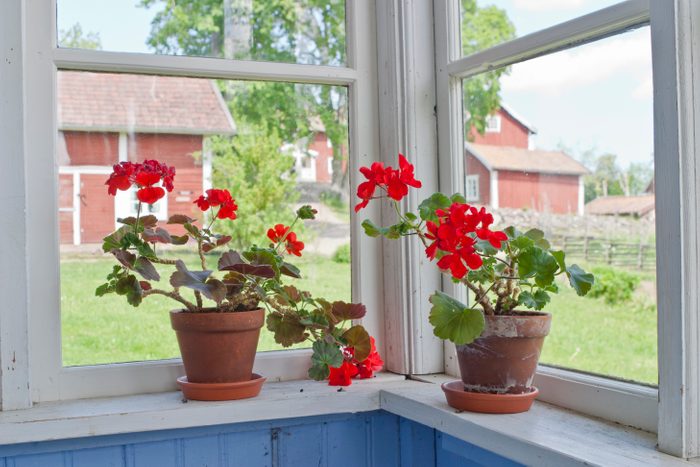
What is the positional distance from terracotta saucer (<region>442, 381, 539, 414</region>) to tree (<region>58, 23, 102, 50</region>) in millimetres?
1088

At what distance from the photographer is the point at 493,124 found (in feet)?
5.65

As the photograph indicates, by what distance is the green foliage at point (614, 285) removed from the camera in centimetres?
138

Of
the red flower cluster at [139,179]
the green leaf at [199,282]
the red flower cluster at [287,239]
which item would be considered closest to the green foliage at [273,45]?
the red flower cluster at [287,239]

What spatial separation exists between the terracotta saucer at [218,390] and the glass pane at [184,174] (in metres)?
0.17

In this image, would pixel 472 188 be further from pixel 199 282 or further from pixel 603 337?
pixel 199 282

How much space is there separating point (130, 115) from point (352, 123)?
20.9 inches

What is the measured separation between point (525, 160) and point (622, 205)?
0.92ft

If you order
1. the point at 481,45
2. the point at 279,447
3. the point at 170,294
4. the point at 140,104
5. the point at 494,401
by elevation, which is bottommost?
the point at 279,447

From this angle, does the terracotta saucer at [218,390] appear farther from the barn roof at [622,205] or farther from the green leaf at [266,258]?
the barn roof at [622,205]

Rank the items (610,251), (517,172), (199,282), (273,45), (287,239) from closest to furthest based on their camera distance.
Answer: (610,251) → (199,282) → (517,172) → (287,239) → (273,45)

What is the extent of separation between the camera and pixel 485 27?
175 cm

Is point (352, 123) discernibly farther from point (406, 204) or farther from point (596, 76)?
point (596, 76)

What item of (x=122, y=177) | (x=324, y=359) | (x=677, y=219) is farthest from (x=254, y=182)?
(x=677, y=219)

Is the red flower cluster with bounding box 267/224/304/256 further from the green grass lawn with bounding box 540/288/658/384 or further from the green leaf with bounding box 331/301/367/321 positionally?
the green grass lawn with bounding box 540/288/658/384
